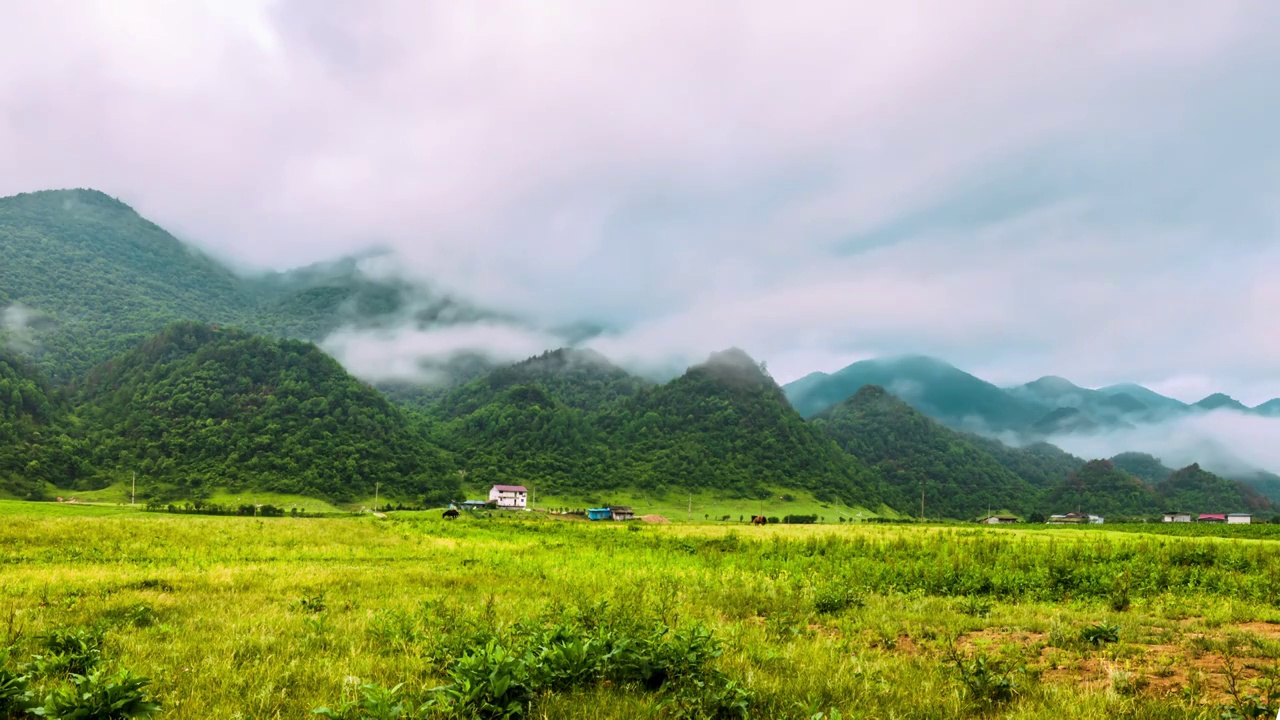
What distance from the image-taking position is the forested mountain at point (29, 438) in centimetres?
12044

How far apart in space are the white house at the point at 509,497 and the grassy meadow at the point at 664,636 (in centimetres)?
13209

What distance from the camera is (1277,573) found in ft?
52.2

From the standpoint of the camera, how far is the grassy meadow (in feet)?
19.5

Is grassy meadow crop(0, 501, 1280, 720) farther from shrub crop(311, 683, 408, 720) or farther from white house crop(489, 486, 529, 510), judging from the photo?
white house crop(489, 486, 529, 510)

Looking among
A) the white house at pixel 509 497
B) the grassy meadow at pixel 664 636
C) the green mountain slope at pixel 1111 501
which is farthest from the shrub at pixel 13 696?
the green mountain slope at pixel 1111 501

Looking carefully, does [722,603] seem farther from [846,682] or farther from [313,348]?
[313,348]

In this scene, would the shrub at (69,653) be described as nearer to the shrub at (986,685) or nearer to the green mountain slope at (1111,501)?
the shrub at (986,685)

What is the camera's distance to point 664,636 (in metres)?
7.67

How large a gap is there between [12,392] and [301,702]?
19792cm

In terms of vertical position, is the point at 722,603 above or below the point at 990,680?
below

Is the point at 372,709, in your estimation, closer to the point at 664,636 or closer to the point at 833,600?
the point at 664,636

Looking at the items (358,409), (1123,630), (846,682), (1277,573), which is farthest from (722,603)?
(358,409)

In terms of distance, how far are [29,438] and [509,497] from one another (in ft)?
368

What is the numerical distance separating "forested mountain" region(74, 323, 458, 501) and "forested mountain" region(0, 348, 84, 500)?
583cm
